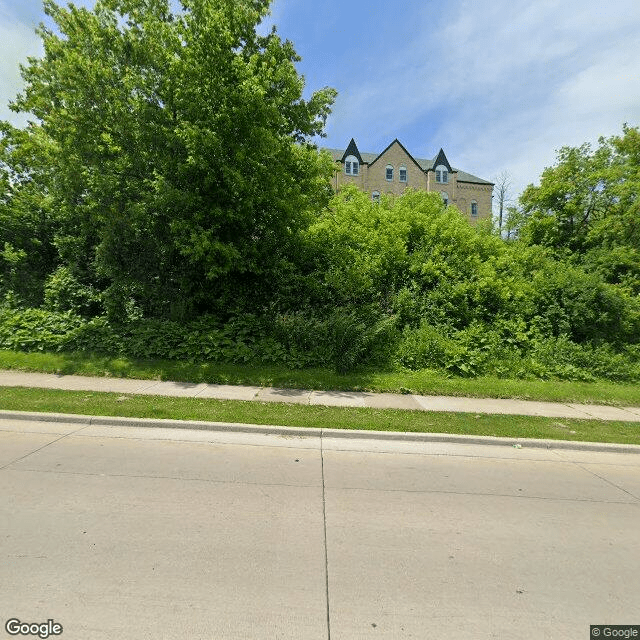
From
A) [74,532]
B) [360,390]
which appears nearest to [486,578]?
[74,532]

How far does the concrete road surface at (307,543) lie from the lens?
104 inches

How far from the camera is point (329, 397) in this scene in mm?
8688

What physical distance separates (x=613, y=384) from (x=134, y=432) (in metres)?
11.5

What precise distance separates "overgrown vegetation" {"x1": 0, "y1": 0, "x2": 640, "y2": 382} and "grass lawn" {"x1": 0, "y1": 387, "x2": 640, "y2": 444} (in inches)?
110

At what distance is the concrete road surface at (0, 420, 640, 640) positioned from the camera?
2.64 meters

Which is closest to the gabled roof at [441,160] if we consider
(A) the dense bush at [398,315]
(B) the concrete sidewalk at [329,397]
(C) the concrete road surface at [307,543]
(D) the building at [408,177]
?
(D) the building at [408,177]

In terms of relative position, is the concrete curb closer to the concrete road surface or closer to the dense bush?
the concrete road surface

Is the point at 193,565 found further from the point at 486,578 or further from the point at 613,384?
the point at 613,384

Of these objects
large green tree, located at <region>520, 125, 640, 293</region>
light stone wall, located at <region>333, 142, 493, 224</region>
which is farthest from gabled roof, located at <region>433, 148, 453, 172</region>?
large green tree, located at <region>520, 125, 640, 293</region>

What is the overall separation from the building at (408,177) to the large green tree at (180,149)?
38454 millimetres

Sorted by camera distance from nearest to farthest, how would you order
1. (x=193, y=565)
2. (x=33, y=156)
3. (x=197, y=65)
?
(x=193, y=565), (x=197, y=65), (x=33, y=156)

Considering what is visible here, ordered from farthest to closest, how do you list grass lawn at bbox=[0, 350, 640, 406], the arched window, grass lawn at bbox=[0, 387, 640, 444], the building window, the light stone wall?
the building window < the light stone wall < the arched window < grass lawn at bbox=[0, 350, 640, 406] < grass lawn at bbox=[0, 387, 640, 444]

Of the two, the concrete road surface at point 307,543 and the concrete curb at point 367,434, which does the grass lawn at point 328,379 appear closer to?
the concrete curb at point 367,434

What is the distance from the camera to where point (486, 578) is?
313 cm
